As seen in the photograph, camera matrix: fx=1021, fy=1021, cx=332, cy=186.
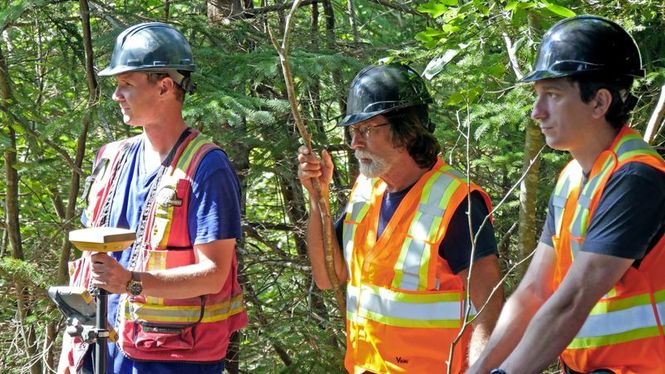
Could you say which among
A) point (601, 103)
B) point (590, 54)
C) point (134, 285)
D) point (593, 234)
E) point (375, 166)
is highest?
point (590, 54)

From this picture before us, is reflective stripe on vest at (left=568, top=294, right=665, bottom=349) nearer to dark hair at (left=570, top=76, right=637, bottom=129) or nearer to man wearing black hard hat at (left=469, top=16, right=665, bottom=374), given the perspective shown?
man wearing black hard hat at (left=469, top=16, right=665, bottom=374)

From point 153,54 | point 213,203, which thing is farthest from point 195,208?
point 153,54

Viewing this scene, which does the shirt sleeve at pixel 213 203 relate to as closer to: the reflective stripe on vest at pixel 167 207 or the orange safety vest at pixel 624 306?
the reflective stripe on vest at pixel 167 207

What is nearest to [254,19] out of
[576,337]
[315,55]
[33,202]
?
[315,55]

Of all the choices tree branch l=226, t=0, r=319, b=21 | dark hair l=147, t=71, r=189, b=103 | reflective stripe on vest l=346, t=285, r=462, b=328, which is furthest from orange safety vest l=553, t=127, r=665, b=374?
tree branch l=226, t=0, r=319, b=21

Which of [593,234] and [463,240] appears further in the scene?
[463,240]

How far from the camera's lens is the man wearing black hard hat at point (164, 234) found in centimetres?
385

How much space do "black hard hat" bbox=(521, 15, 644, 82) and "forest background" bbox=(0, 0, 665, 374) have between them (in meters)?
1.64

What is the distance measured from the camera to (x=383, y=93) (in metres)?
3.91

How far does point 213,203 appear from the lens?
3.86 meters

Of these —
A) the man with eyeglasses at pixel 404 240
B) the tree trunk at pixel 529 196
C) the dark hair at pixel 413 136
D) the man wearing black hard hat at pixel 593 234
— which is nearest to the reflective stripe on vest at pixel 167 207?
the man with eyeglasses at pixel 404 240

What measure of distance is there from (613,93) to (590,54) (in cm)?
14

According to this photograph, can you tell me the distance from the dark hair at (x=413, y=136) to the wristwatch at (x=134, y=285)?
Answer: 3.55 feet

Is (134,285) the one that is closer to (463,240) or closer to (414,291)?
(414,291)
